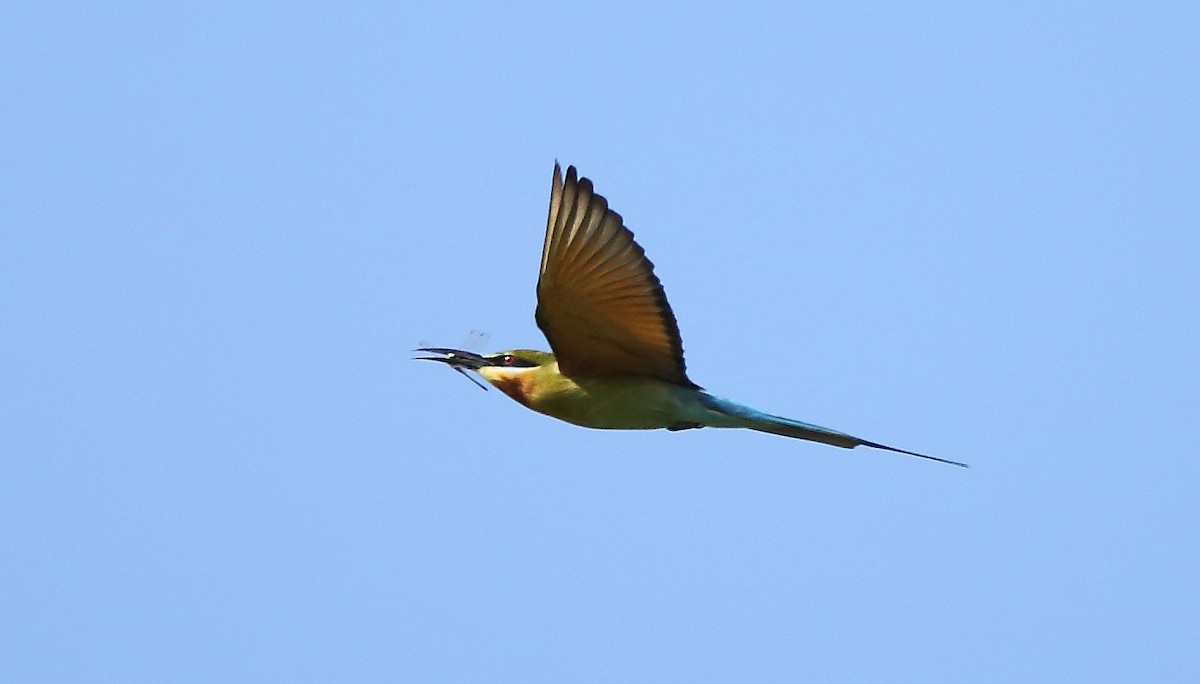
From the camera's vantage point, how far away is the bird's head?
4.00 metres

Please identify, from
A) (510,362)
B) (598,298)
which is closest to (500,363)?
(510,362)

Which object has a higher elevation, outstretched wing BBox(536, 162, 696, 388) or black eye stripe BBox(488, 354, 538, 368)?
outstretched wing BBox(536, 162, 696, 388)

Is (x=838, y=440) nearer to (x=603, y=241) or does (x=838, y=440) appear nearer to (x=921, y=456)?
(x=921, y=456)

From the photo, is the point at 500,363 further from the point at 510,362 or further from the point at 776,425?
the point at 776,425

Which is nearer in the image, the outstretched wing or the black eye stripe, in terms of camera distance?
the outstretched wing

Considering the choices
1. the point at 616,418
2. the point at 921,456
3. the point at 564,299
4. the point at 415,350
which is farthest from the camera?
the point at 415,350

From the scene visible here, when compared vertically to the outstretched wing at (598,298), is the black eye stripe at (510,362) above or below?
below

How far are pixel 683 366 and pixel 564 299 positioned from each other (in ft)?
1.41

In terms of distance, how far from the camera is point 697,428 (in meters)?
3.96

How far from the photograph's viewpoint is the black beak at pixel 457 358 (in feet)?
13.6

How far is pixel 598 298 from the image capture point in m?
3.69

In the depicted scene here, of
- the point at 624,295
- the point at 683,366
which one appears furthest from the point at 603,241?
the point at 683,366

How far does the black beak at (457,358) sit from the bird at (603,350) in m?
0.01

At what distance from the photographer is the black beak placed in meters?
4.16
